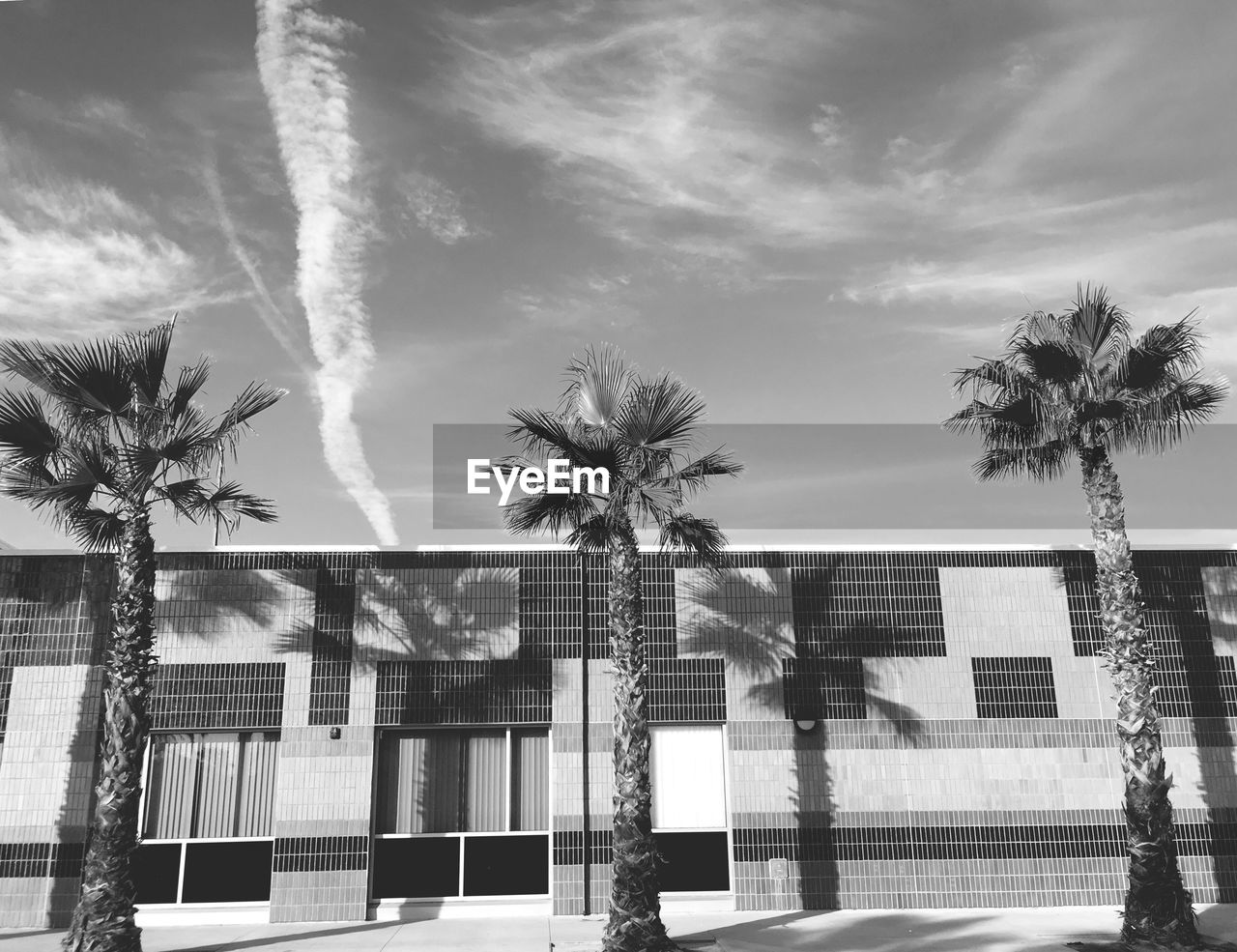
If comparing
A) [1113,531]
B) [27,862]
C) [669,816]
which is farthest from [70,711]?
[1113,531]

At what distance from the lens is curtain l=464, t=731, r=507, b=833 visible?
648 inches

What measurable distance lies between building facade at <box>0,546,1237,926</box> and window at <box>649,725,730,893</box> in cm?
5

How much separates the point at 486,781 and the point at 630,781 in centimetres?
436

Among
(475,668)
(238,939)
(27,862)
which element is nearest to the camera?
(238,939)

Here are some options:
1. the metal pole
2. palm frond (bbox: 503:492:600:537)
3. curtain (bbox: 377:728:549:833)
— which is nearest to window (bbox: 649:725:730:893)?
the metal pole

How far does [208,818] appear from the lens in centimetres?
1627

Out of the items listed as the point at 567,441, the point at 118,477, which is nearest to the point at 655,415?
the point at 567,441

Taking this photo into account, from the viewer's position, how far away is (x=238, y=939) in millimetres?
14555

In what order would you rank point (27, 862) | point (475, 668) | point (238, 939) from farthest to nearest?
1. point (475, 668)
2. point (27, 862)
3. point (238, 939)

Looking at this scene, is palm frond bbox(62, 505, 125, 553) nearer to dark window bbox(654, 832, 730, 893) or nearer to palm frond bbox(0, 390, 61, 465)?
palm frond bbox(0, 390, 61, 465)

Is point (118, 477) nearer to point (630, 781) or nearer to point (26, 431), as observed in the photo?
point (26, 431)

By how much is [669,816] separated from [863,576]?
17.9 feet

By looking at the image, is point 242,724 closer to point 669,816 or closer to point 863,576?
point 669,816

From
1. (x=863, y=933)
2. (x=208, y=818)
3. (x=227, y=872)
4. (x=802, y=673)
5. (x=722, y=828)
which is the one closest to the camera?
(x=863, y=933)
